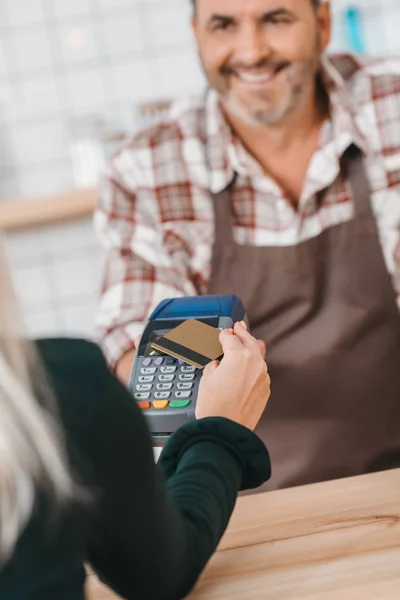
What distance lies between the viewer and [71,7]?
2.01 metres

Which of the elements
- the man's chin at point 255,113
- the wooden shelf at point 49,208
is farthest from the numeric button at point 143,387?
the wooden shelf at point 49,208

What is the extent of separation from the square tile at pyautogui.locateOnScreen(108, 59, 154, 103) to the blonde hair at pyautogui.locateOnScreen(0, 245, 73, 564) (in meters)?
1.64

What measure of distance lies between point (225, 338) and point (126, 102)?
137 cm

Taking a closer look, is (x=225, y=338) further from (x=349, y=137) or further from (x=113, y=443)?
(x=349, y=137)

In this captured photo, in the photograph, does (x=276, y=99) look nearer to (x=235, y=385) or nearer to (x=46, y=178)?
(x=235, y=385)

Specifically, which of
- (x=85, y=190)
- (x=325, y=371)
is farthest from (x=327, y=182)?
(x=85, y=190)

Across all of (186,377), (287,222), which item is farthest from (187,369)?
(287,222)

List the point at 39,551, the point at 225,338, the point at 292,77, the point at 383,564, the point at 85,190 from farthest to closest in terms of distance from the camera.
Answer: the point at 85,190, the point at 292,77, the point at 225,338, the point at 383,564, the point at 39,551

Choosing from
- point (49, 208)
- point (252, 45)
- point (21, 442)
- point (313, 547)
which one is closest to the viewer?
point (21, 442)

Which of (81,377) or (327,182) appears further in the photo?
(327,182)

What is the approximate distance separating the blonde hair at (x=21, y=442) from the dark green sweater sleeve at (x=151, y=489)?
23 millimetres

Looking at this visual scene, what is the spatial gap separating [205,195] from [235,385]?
69cm

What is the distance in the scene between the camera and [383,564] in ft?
2.14

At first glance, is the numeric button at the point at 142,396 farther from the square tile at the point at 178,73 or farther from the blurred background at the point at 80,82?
the square tile at the point at 178,73
